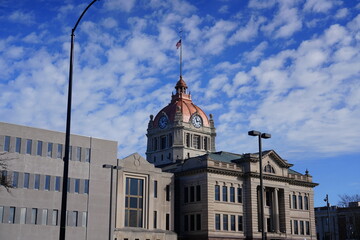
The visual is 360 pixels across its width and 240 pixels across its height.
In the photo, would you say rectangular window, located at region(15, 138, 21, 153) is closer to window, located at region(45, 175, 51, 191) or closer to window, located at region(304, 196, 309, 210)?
window, located at region(45, 175, 51, 191)

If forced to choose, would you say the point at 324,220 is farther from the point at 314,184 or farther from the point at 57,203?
the point at 57,203

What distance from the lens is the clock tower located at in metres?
104

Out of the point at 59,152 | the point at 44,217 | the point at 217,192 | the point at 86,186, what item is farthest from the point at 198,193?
the point at 44,217

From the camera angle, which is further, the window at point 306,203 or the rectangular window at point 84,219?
the window at point 306,203

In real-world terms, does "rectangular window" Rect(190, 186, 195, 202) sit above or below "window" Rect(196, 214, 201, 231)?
above

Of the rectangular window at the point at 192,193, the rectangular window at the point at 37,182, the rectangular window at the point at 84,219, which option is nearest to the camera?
the rectangular window at the point at 37,182

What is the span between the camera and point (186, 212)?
80.8 m

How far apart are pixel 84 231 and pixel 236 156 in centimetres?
3475

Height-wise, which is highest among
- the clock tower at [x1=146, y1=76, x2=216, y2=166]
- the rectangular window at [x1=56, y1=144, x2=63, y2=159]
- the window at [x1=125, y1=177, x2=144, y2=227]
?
the clock tower at [x1=146, y1=76, x2=216, y2=166]

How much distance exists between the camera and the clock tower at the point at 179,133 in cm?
10388

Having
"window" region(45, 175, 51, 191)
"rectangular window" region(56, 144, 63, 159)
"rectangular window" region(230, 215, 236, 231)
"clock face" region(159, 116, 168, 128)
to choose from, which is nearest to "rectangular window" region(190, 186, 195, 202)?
"rectangular window" region(230, 215, 236, 231)

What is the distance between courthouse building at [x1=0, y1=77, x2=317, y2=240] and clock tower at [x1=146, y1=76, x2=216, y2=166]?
21 centimetres

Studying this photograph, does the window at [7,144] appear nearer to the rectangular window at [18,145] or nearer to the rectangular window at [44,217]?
the rectangular window at [18,145]

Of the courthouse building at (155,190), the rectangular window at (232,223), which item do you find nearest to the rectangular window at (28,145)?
the courthouse building at (155,190)
